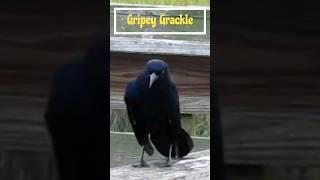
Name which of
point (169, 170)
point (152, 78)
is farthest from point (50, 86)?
point (169, 170)

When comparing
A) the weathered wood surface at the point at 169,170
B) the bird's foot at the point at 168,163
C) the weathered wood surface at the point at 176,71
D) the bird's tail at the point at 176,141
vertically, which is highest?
the weathered wood surface at the point at 176,71

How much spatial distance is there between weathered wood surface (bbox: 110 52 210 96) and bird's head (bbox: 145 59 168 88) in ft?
0.10

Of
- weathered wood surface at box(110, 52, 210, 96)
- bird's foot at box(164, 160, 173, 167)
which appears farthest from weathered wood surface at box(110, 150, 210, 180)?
weathered wood surface at box(110, 52, 210, 96)

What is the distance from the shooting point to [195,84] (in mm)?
1343

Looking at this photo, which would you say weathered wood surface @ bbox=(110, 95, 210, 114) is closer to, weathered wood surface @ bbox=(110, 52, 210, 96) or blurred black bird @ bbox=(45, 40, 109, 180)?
weathered wood surface @ bbox=(110, 52, 210, 96)

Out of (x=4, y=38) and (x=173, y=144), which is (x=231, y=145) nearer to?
(x=173, y=144)

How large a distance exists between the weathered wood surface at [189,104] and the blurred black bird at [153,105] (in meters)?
0.05

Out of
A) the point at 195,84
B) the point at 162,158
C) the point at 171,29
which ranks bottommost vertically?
the point at 162,158

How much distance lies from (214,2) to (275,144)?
0.26 metres

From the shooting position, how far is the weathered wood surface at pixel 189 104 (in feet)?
4.24

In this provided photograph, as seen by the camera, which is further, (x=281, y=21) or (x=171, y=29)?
(x=171, y=29)

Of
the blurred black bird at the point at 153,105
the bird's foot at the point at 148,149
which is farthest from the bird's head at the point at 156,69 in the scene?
the bird's foot at the point at 148,149

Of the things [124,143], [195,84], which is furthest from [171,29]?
[124,143]

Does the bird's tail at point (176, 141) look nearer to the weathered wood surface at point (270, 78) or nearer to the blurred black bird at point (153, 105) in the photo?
the blurred black bird at point (153, 105)
